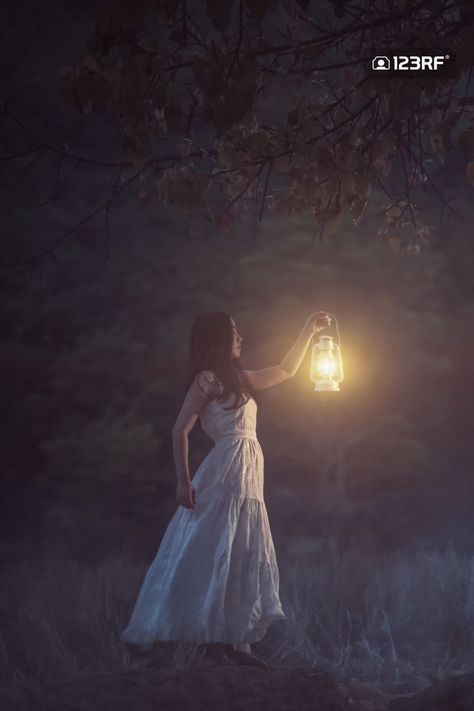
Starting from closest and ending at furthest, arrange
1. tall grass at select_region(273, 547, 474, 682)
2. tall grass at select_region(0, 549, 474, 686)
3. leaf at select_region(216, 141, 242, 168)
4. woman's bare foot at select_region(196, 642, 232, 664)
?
leaf at select_region(216, 141, 242, 168), woman's bare foot at select_region(196, 642, 232, 664), tall grass at select_region(0, 549, 474, 686), tall grass at select_region(273, 547, 474, 682)

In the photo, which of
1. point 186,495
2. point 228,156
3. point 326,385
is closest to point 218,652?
point 186,495

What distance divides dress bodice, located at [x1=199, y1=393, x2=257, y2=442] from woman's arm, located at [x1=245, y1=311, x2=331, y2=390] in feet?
0.80

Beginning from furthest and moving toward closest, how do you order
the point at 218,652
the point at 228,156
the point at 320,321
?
the point at 320,321 → the point at 218,652 → the point at 228,156

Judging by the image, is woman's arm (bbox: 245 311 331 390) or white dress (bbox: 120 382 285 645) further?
woman's arm (bbox: 245 311 331 390)

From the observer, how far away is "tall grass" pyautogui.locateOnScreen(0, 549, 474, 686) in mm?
4516

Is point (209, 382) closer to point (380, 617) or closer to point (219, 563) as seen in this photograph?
point (219, 563)

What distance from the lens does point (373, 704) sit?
3.50 m

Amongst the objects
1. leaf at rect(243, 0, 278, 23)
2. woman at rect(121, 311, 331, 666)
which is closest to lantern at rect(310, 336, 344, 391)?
woman at rect(121, 311, 331, 666)

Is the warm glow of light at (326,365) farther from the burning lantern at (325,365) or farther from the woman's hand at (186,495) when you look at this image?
the woman's hand at (186,495)

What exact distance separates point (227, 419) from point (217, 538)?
1.93ft

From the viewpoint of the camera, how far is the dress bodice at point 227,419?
4121 millimetres

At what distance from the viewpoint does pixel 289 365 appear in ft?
14.7

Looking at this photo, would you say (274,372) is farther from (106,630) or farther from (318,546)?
(318,546)

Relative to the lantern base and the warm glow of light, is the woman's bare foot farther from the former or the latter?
the warm glow of light
